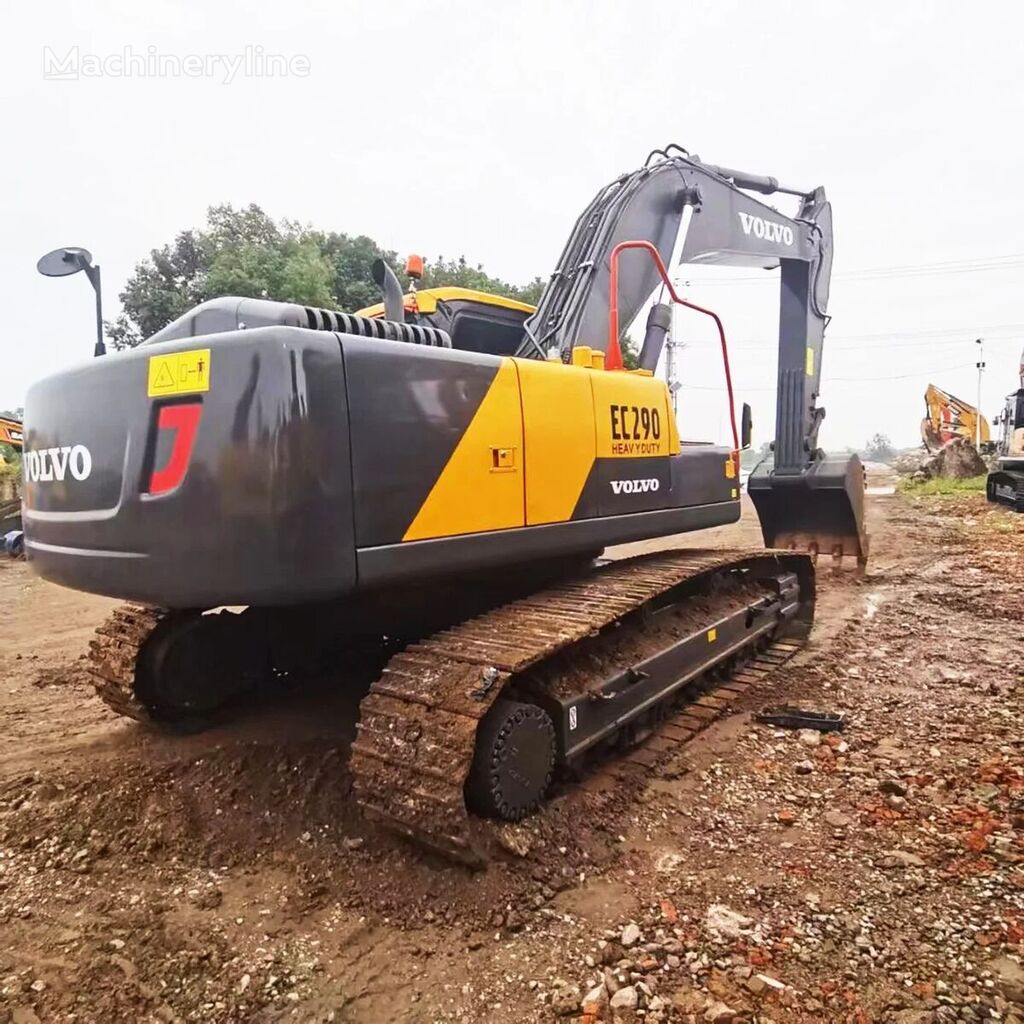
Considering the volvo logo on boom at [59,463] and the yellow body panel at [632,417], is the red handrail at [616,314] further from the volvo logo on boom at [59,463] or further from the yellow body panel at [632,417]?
the volvo logo on boom at [59,463]

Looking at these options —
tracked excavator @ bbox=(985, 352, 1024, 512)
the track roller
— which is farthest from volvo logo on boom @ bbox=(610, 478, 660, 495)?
tracked excavator @ bbox=(985, 352, 1024, 512)

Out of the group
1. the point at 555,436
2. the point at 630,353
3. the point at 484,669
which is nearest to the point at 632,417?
the point at 555,436

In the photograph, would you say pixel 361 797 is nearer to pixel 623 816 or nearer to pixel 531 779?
pixel 531 779

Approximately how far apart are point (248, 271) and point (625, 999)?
1605cm

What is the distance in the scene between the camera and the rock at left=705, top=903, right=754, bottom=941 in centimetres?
217

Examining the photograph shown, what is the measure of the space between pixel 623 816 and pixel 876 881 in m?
0.86

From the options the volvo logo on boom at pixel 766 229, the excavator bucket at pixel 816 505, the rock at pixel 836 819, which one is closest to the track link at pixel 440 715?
the rock at pixel 836 819

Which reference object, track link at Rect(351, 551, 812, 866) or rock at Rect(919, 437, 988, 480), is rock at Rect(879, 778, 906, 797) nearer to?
track link at Rect(351, 551, 812, 866)

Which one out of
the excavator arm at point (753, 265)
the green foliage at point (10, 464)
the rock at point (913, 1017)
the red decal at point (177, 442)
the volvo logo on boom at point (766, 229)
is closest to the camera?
the rock at point (913, 1017)

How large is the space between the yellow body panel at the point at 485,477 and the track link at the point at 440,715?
1.31ft

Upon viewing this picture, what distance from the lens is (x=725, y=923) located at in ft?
7.27

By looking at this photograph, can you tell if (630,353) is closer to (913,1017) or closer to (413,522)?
(413,522)

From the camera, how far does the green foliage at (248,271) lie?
14.8 m

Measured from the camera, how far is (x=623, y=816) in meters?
2.86
